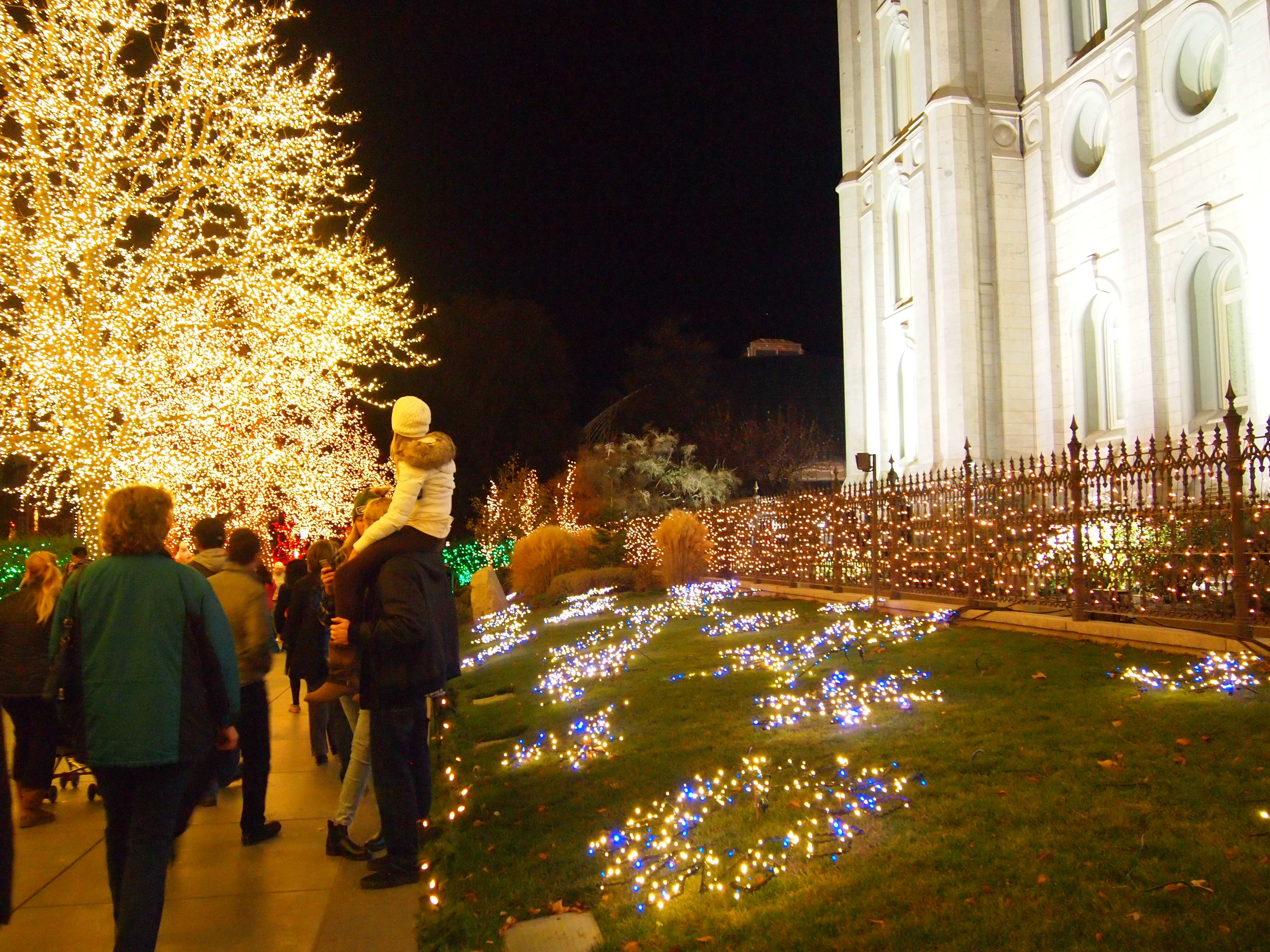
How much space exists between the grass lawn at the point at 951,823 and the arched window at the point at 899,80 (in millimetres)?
21878

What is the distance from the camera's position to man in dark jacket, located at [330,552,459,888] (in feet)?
15.5

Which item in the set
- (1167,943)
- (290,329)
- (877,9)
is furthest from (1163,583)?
(877,9)

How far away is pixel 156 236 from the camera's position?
1584cm

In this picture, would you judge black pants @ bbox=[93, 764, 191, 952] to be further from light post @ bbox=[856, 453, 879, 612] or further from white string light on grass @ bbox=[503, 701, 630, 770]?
light post @ bbox=[856, 453, 879, 612]

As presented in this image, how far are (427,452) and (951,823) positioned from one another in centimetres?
320

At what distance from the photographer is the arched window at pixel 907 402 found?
26094 mm

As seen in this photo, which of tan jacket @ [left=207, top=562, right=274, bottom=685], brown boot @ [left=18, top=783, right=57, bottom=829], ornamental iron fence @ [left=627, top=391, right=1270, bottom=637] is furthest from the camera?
ornamental iron fence @ [left=627, top=391, right=1270, bottom=637]

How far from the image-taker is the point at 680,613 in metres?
15.4

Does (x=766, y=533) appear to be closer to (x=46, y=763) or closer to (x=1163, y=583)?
(x=1163, y=583)

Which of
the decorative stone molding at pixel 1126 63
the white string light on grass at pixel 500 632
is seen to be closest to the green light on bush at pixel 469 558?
the white string light on grass at pixel 500 632

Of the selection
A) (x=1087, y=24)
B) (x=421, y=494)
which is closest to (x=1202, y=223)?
(x=1087, y=24)

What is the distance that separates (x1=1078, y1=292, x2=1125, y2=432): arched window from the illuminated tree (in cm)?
1430

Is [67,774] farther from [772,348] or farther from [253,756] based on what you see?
[772,348]

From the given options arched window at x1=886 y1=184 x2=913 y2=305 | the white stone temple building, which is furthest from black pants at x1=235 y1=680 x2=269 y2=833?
arched window at x1=886 y1=184 x2=913 y2=305
